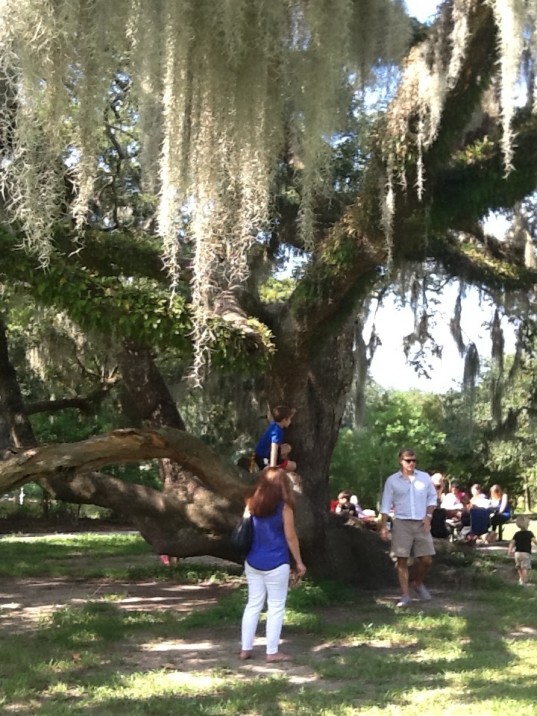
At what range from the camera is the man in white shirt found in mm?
6527

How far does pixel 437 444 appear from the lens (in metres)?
28.0

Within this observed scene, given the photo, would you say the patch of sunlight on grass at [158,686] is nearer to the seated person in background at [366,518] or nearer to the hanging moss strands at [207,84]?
the hanging moss strands at [207,84]

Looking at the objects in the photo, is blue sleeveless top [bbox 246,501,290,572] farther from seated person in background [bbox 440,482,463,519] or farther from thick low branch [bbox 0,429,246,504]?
seated person in background [bbox 440,482,463,519]

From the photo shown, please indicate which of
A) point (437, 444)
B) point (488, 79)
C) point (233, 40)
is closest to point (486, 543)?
point (488, 79)

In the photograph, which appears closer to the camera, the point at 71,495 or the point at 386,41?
the point at 386,41

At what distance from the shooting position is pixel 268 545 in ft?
15.9

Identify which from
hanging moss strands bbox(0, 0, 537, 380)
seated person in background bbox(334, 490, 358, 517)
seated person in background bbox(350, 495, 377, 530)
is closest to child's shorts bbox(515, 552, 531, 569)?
seated person in background bbox(350, 495, 377, 530)

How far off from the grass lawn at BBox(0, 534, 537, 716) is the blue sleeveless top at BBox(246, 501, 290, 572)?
58cm

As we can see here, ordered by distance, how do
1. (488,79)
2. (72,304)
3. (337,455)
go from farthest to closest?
(337,455), (72,304), (488,79)

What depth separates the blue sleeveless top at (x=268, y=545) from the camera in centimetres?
482

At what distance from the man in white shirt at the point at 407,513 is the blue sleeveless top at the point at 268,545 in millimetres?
1850

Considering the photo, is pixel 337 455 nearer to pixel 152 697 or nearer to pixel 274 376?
pixel 274 376

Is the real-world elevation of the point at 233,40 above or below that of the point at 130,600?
above

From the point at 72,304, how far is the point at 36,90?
1.61 meters
